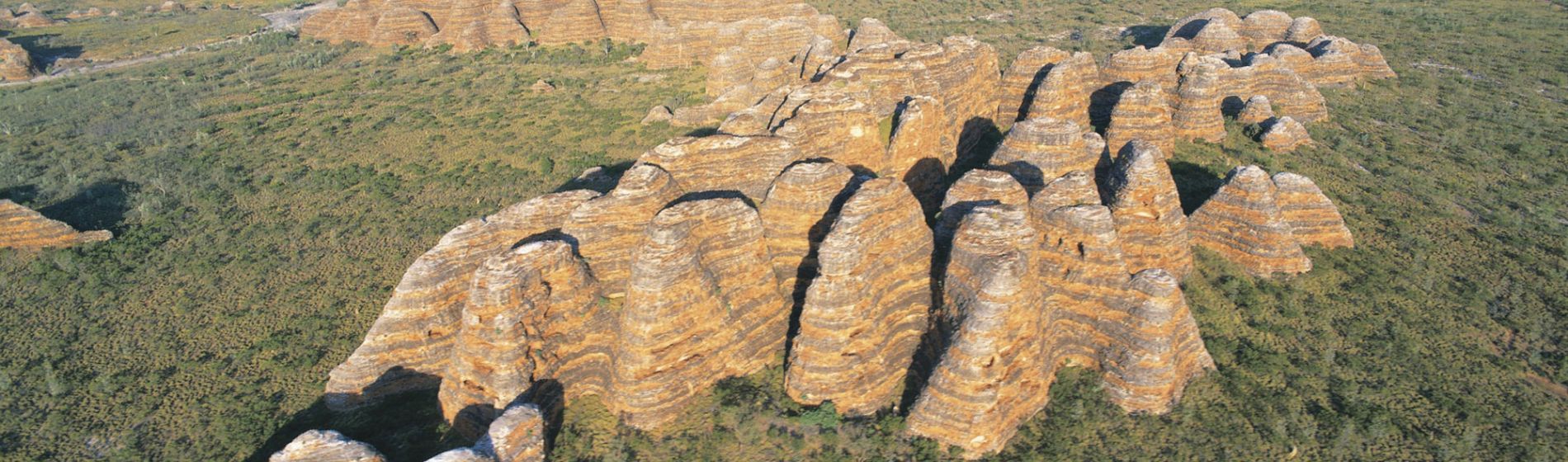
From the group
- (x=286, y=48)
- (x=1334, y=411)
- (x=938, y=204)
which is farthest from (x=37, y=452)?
(x=286, y=48)

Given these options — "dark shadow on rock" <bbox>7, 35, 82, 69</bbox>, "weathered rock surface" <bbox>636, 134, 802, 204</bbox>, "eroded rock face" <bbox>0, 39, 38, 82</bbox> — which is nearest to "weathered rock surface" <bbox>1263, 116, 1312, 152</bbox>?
"weathered rock surface" <bbox>636, 134, 802, 204</bbox>

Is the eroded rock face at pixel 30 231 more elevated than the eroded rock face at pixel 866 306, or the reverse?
the eroded rock face at pixel 866 306

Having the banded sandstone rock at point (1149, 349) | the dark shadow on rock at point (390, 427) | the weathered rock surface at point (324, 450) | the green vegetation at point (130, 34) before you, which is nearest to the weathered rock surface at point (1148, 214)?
the banded sandstone rock at point (1149, 349)

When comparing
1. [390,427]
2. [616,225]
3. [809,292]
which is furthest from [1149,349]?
[390,427]

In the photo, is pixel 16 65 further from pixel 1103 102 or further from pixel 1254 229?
pixel 1254 229

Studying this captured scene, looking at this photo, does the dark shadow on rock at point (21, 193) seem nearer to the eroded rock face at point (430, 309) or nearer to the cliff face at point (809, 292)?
the cliff face at point (809, 292)

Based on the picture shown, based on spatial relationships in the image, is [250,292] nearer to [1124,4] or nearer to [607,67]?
[607,67]
